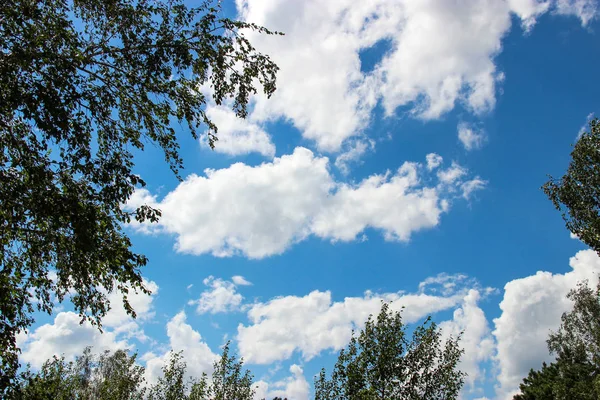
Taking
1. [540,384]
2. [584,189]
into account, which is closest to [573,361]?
[540,384]

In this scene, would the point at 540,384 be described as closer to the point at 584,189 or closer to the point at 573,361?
the point at 573,361

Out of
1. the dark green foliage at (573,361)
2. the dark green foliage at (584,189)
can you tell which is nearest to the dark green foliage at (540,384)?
the dark green foliage at (573,361)

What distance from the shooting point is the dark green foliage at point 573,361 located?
1682 inches

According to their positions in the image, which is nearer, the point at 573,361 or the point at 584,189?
the point at 584,189

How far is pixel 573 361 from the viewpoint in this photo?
170 feet

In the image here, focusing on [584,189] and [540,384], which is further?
[540,384]

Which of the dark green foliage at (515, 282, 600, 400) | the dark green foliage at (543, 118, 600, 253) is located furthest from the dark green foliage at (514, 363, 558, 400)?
the dark green foliage at (543, 118, 600, 253)

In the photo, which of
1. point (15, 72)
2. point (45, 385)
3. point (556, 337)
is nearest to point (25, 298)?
point (45, 385)

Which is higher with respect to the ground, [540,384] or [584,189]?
[584,189]

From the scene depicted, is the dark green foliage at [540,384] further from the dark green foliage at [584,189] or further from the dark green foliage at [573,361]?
the dark green foliage at [584,189]

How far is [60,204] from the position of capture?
334 inches

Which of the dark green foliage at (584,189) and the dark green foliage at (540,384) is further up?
the dark green foliage at (584,189)

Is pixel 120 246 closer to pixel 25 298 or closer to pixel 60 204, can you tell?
pixel 60 204

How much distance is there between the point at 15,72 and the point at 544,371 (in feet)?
197
